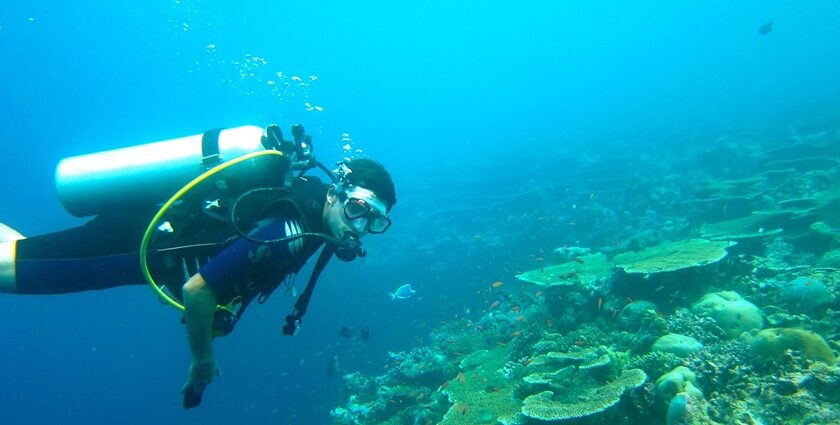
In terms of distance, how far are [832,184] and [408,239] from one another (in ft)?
65.9

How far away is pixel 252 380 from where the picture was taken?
23484 millimetres

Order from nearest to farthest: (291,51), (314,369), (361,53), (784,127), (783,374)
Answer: (783,374), (314,369), (784,127), (291,51), (361,53)

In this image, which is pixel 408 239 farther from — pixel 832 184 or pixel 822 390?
pixel 822 390

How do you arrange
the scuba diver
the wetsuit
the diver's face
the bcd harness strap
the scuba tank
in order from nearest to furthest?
the scuba diver → the wetsuit → the diver's face → the bcd harness strap → the scuba tank

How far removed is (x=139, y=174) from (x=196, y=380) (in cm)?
205

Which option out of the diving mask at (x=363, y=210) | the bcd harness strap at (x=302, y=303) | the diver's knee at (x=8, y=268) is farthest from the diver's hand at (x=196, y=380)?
the diver's knee at (x=8, y=268)

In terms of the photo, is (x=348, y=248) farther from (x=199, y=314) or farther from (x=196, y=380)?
(x=196, y=380)

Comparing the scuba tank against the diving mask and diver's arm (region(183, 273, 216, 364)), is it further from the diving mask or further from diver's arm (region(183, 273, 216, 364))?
diver's arm (region(183, 273, 216, 364))

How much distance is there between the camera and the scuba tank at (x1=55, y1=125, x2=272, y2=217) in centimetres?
364

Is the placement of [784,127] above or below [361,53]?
below

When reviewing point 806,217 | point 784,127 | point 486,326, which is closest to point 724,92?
point 784,127

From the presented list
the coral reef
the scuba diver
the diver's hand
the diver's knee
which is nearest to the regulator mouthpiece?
the scuba diver

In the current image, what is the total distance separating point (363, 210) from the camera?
344 centimetres

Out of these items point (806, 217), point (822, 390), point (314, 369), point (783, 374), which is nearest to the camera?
point (822, 390)
